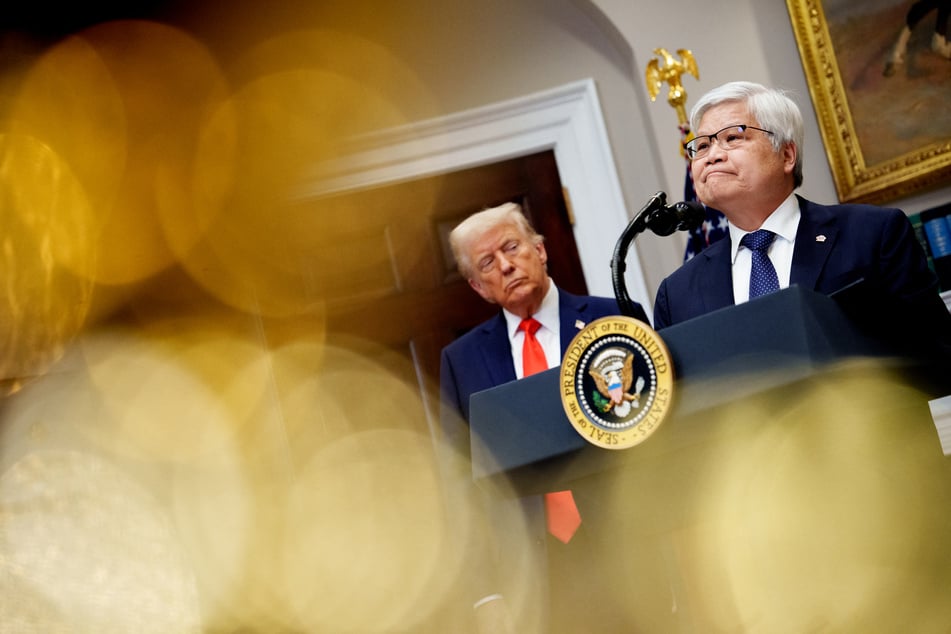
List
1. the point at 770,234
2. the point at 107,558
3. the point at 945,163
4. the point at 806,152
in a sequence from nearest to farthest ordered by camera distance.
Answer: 1. the point at 107,558
2. the point at 770,234
3. the point at 945,163
4. the point at 806,152

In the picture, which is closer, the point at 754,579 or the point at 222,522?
the point at 754,579

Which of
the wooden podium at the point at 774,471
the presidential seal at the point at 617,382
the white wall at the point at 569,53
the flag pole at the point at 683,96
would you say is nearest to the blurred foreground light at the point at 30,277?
the wooden podium at the point at 774,471

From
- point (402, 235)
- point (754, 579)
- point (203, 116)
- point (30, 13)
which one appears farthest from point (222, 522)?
point (754, 579)

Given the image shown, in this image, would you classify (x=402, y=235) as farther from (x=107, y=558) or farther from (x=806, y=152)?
(x=107, y=558)

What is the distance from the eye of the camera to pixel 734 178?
183cm

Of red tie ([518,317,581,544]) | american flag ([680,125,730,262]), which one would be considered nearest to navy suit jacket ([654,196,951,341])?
red tie ([518,317,581,544])

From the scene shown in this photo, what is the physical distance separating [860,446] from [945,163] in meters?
2.50

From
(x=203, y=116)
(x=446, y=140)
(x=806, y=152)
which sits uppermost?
(x=203, y=116)

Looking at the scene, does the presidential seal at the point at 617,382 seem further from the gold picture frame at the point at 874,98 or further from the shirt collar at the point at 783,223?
the gold picture frame at the point at 874,98

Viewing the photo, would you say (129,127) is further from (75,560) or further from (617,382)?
(617,382)

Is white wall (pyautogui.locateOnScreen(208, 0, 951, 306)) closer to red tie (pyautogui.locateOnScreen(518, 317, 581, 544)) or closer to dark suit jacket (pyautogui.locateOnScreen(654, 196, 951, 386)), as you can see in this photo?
red tie (pyautogui.locateOnScreen(518, 317, 581, 544))

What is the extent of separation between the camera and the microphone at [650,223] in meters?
1.50

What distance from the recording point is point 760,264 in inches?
70.2

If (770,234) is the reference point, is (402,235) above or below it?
above
